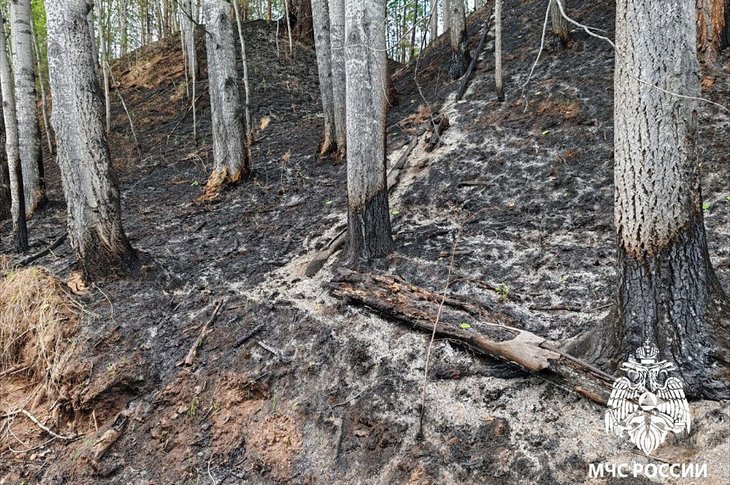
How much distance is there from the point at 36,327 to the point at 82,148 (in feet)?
5.91

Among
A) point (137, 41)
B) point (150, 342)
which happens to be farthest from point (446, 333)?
point (137, 41)

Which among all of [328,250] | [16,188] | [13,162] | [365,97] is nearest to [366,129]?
[365,97]

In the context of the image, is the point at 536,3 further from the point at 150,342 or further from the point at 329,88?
the point at 150,342

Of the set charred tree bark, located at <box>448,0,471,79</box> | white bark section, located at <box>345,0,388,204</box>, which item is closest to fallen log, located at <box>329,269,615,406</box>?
white bark section, located at <box>345,0,388,204</box>

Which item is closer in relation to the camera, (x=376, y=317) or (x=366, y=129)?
(x=376, y=317)

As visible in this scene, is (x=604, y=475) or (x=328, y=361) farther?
(x=328, y=361)

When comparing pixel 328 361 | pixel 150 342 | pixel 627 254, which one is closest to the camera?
pixel 627 254

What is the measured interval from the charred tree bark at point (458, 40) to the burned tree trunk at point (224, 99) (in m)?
4.17

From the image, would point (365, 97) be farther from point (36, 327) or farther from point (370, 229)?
point (36, 327)

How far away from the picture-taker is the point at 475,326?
3.58 m

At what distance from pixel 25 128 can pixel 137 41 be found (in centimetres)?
1275

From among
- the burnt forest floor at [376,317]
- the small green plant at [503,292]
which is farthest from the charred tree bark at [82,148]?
the small green plant at [503,292]

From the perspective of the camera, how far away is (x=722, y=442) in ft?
7.55

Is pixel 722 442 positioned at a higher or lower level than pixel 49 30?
lower
